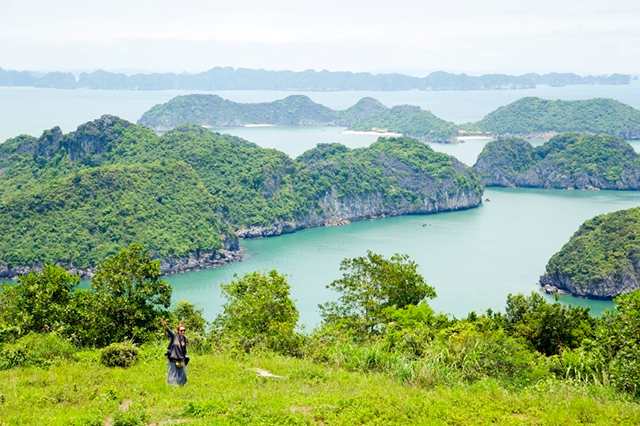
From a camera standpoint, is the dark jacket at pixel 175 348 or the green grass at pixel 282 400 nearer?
the green grass at pixel 282 400

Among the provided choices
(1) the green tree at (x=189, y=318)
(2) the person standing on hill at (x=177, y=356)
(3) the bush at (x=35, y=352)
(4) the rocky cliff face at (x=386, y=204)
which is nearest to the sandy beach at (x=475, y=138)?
(4) the rocky cliff face at (x=386, y=204)

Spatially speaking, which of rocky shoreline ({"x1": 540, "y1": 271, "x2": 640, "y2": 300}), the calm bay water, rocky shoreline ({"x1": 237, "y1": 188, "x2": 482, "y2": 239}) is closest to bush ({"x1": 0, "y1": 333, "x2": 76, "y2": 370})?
the calm bay water

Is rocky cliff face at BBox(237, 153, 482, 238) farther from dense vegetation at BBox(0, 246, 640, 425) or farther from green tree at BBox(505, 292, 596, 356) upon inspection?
dense vegetation at BBox(0, 246, 640, 425)

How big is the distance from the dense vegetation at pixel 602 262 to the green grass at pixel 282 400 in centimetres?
3504

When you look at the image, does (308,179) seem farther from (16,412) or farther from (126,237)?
(16,412)

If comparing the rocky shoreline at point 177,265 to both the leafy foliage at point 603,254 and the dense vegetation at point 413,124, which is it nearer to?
the leafy foliage at point 603,254

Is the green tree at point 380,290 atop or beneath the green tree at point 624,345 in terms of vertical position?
beneath

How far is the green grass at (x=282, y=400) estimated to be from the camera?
10.3 metres

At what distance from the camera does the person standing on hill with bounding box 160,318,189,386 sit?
11383mm

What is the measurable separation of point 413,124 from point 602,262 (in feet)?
354

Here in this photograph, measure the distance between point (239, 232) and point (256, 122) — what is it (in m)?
114

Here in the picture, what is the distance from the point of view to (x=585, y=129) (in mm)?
138125

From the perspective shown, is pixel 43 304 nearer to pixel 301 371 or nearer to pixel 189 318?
pixel 189 318

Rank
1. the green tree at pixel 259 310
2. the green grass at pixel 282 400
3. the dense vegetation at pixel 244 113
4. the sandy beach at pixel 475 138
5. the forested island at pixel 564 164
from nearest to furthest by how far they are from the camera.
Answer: the green grass at pixel 282 400, the green tree at pixel 259 310, the forested island at pixel 564 164, the sandy beach at pixel 475 138, the dense vegetation at pixel 244 113
